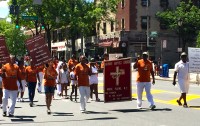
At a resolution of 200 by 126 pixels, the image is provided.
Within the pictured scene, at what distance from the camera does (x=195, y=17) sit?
54469mm

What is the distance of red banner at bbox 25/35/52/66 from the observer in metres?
14.4

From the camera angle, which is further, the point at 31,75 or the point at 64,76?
the point at 64,76

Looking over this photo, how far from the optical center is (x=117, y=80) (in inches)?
599

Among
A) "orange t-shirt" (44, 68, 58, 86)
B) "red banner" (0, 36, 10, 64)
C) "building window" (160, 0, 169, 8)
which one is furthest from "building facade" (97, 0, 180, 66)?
"red banner" (0, 36, 10, 64)

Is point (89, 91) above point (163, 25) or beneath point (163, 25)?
beneath

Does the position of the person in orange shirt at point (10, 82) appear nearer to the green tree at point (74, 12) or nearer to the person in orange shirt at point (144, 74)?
the person in orange shirt at point (144, 74)

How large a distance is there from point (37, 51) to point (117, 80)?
2.83 metres

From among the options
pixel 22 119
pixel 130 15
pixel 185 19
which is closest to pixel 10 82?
pixel 22 119

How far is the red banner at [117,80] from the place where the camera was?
1509 cm

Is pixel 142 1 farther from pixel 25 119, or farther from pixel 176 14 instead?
pixel 25 119

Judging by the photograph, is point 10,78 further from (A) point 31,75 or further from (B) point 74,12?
(B) point 74,12

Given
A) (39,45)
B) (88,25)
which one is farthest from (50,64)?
(88,25)

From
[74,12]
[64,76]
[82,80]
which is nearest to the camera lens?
[82,80]

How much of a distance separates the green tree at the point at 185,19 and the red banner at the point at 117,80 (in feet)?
130
